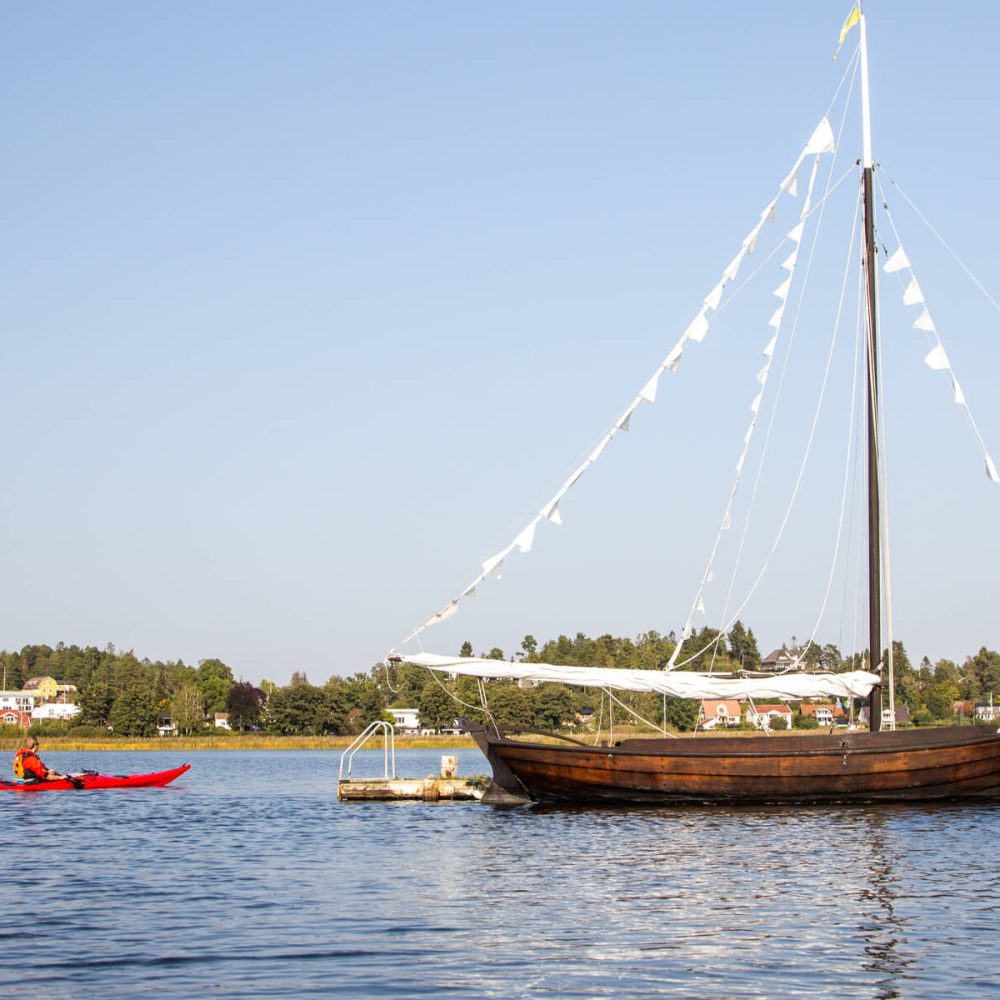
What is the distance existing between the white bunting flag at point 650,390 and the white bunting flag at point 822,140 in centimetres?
889

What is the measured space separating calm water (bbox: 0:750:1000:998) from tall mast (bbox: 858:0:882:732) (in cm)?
494

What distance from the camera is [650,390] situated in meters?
37.6

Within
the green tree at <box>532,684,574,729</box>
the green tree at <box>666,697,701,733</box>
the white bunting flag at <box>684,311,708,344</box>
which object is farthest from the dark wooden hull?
the green tree at <box>532,684,574,729</box>

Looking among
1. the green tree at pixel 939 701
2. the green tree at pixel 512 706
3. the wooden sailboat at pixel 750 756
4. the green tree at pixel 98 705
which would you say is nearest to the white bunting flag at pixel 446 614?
the wooden sailboat at pixel 750 756

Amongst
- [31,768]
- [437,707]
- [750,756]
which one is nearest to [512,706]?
[437,707]

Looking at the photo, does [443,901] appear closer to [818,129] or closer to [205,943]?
[205,943]

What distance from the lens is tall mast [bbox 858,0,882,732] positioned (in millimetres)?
41469

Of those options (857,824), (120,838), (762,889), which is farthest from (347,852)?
(857,824)

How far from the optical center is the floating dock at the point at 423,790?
4453 centimetres

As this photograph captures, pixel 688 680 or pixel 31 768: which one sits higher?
pixel 688 680

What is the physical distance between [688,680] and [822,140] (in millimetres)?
16879

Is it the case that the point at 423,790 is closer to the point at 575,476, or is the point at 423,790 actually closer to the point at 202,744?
the point at 575,476

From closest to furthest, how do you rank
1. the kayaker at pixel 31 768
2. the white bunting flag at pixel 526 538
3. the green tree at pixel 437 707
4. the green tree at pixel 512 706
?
the white bunting flag at pixel 526 538 → the kayaker at pixel 31 768 → the green tree at pixel 512 706 → the green tree at pixel 437 707

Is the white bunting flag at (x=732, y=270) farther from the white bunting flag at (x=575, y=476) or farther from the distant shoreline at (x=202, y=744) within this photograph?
the distant shoreline at (x=202, y=744)
